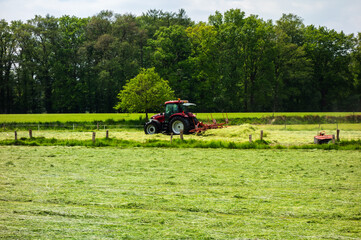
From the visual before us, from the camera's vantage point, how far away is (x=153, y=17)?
6341cm

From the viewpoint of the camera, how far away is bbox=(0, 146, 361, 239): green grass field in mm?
5051

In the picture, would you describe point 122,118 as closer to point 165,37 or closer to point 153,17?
point 165,37

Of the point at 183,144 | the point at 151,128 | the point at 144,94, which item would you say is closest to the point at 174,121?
the point at 151,128

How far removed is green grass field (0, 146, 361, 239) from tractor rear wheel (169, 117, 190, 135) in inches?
350

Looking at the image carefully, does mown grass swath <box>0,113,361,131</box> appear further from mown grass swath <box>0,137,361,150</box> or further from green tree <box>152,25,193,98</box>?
green tree <box>152,25,193,98</box>

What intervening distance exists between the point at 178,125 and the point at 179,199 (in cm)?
1471

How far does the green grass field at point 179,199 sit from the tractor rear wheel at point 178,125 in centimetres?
889

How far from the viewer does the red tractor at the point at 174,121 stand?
21.2 metres

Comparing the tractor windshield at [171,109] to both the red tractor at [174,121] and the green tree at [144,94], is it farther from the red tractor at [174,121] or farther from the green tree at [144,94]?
the green tree at [144,94]

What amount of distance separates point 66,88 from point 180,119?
119 ft

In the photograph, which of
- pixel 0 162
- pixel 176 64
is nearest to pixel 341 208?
pixel 0 162

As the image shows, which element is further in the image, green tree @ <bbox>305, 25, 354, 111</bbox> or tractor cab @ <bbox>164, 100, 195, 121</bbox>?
green tree @ <bbox>305, 25, 354, 111</bbox>

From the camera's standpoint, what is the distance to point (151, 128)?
22.8 meters

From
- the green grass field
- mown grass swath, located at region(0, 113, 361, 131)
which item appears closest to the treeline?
mown grass swath, located at region(0, 113, 361, 131)
